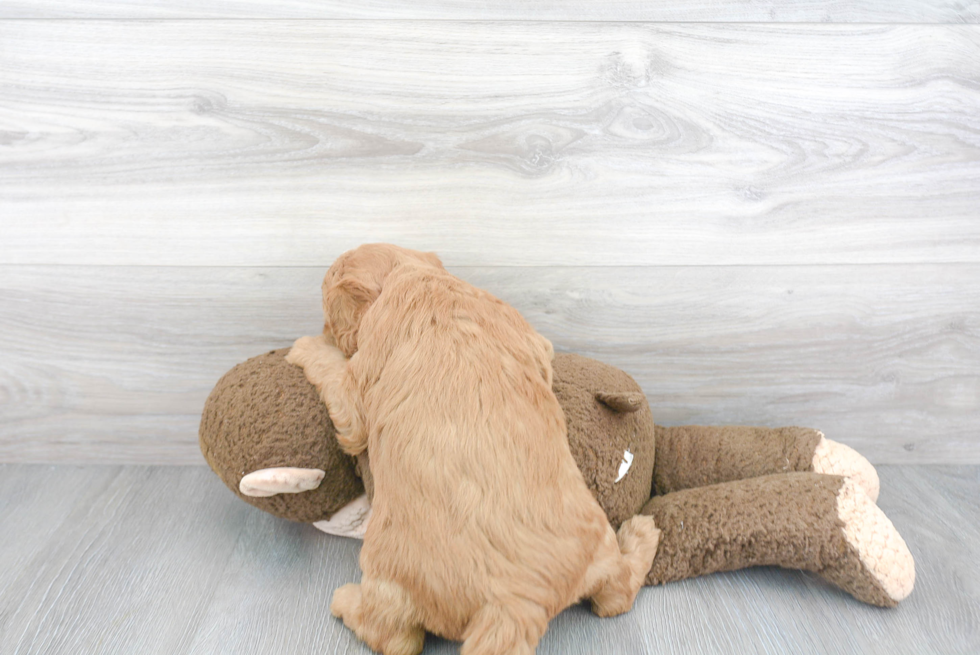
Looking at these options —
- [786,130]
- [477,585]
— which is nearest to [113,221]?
[477,585]

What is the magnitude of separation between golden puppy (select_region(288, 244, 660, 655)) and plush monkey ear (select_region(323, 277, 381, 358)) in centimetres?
4

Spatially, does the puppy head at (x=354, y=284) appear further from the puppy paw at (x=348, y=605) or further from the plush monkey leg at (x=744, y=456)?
the plush monkey leg at (x=744, y=456)

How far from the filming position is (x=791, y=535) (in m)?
0.83

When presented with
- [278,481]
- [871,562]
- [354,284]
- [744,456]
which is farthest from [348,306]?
[871,562]

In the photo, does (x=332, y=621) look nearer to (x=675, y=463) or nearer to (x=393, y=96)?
(x=675, y=463)

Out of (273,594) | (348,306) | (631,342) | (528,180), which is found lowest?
(273,594)

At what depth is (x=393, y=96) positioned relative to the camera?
1010mm

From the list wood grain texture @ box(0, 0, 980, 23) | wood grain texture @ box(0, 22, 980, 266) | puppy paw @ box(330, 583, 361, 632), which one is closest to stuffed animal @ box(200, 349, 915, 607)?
puppy paw @ box(330, 583, 361, 632)

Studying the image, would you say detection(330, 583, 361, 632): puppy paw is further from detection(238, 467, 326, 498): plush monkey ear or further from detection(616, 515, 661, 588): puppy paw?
detection(616, 515, 661, 588): puppy paw

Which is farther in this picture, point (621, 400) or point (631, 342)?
point (631, 342)

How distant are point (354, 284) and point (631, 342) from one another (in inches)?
19.3

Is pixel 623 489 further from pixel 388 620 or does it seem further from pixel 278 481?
pixel 278 481

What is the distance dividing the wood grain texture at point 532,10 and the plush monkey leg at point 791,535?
0.67 m

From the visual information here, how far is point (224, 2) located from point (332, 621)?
873mm
